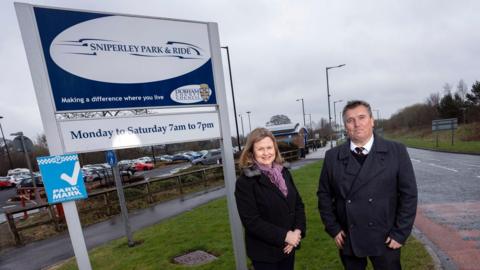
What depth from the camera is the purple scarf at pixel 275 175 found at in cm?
230

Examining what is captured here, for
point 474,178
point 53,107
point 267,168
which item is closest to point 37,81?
point 53,107

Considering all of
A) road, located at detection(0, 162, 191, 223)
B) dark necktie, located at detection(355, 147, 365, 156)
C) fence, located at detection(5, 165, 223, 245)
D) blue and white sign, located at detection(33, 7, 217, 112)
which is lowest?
road, located at detection(0, 162, 191, 223)

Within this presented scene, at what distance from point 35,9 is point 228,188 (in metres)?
2.77

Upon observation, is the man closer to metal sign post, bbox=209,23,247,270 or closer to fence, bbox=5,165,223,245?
metal sign post, bbox=209,23,247,270

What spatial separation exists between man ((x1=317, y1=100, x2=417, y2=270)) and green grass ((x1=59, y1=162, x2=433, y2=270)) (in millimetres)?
1350

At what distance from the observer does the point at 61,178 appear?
2.44 m

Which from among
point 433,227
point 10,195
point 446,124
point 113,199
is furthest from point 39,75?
point 446,124

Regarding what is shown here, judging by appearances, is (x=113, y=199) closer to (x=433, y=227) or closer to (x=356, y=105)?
(x=433, y=227)

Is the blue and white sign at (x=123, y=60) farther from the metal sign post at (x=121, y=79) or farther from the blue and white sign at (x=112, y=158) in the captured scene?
the blue and white sign at (x=112, y=158)

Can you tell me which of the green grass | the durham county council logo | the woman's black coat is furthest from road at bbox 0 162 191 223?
the woman's black coat

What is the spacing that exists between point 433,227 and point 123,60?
5.81m

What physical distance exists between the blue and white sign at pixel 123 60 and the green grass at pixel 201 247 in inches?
104

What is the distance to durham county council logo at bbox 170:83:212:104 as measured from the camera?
3.12 m

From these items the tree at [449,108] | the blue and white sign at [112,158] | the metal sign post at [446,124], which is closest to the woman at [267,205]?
the blue and white sign at [112,158]
